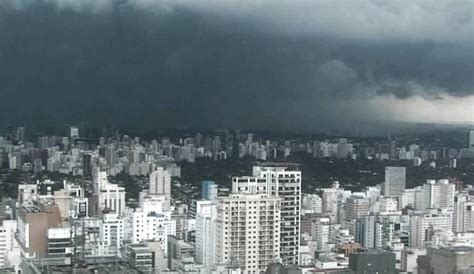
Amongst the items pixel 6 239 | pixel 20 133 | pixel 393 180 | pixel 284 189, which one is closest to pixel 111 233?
pixel 6 239

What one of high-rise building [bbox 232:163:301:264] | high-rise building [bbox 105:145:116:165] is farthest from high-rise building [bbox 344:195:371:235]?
high-rise building [bbox 105:145:116:165]

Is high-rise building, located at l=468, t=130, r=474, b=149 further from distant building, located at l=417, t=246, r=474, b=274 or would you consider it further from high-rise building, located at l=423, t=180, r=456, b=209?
distant building, located at l=417, t=246, r=474, b=274

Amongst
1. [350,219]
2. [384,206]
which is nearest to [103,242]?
[350,219]

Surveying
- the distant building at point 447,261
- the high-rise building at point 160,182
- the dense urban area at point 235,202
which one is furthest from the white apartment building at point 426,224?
the high-rise building at point 160,182

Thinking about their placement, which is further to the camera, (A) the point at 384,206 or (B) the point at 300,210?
(A) the point at 384,206

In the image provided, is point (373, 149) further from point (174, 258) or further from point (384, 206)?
point (174, 258)

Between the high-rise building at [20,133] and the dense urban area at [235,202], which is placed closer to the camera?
the dense urban area at [235,202]

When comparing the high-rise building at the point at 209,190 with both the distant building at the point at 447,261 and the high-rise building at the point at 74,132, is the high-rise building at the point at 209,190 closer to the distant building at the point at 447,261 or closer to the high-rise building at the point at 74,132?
the high-rise building at the point at 74,132
